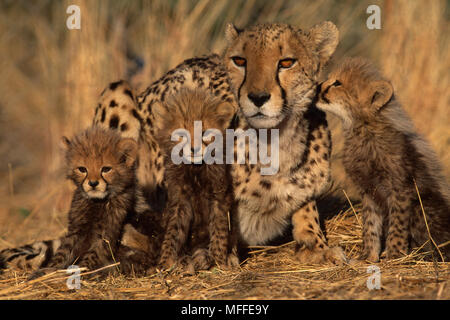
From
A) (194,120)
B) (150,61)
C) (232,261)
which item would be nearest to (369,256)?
(232,261)

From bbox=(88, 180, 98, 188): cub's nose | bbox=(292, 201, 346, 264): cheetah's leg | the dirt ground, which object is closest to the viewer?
the dirt ground

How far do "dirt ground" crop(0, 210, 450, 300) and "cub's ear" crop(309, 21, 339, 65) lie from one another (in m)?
1.25

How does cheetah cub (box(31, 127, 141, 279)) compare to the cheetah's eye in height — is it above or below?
below

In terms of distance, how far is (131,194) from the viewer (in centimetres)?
371

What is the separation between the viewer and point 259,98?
334 cm

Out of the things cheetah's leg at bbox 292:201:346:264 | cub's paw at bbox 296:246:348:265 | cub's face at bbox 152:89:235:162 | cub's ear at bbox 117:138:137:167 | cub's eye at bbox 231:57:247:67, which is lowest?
cub's paw at bbox 296:246:348:265

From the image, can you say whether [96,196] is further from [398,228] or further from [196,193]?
[398,228]

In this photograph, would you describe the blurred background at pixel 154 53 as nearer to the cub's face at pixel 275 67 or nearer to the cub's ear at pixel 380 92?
the cub's ear at pixel 380 92

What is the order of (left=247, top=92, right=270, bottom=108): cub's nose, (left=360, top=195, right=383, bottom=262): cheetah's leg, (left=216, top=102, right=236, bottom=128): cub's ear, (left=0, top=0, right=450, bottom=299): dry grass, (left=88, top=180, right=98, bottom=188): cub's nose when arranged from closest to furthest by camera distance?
(left=247, top=92, right=270, bottom=108): cub's nose → (left=88, top=180, right=98, bottom=188): cub's nose → (left=216, top=102, right=236, bottom=128): cub's ear → (left=360, top=195, right=383, bottom=262): cheetah's leg → (left=0, top=0, right=450, bottom=299): dry grass

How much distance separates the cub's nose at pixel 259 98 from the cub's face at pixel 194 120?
0.28 m

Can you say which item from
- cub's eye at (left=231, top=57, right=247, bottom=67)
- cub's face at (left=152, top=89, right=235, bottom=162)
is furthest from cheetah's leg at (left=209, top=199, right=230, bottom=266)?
cub's eye at (left=231, top=57, right=247, bottom=67)

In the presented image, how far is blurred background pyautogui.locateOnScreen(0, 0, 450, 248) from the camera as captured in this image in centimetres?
582

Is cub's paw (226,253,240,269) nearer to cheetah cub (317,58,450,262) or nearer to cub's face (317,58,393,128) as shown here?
cheetah cub (317,58,450,262)
